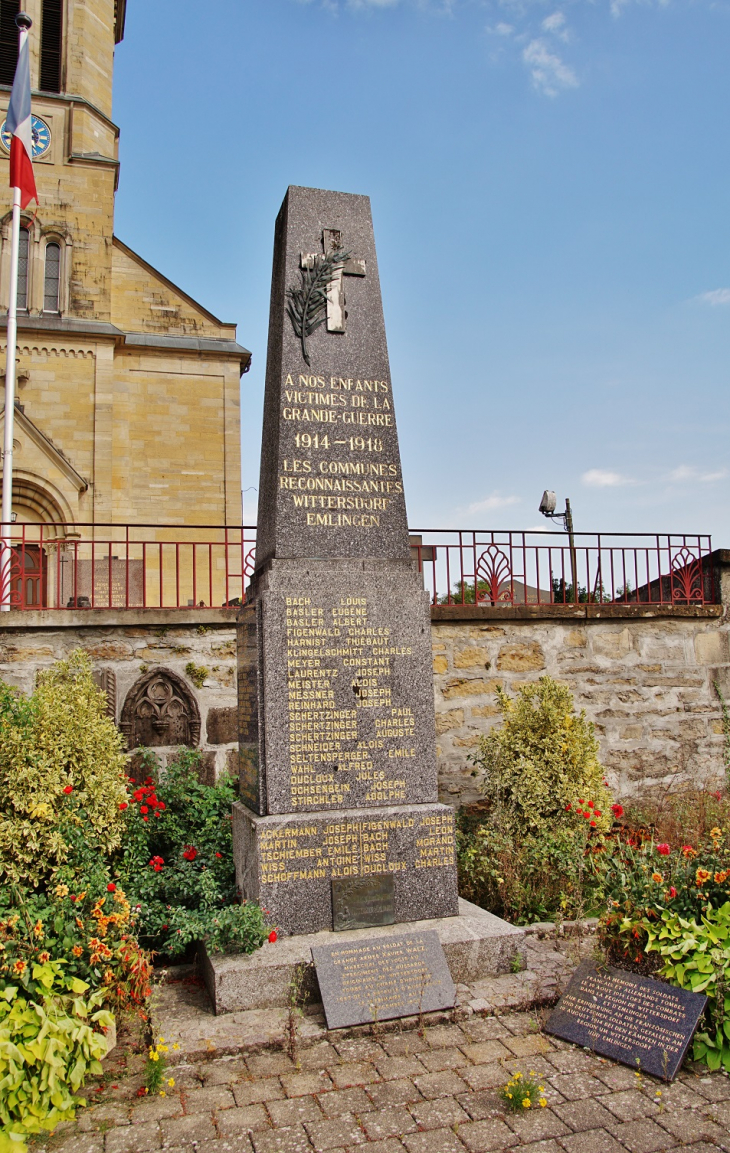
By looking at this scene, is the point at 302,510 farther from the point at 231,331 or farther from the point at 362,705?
the point at 231,331

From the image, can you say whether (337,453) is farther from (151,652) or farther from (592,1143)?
(592,1143)

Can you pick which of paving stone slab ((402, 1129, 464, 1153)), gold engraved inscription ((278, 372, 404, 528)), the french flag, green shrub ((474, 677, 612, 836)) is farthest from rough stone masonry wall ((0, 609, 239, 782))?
the french flag

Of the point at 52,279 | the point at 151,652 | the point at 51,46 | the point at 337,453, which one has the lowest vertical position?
the point at 151,652

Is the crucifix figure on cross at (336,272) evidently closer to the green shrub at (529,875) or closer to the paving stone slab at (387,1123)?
the green shrub at (529,875)

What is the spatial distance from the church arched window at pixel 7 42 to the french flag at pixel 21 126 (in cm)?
683

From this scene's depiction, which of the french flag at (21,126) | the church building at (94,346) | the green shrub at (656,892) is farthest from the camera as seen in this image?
the church building at (94,346)

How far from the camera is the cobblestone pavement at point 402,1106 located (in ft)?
9.29

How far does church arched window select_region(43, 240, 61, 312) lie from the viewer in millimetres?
16141

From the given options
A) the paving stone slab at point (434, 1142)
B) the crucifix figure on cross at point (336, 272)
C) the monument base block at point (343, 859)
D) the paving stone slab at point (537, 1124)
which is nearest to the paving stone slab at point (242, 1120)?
the paving stone slab at point (434, 1142)

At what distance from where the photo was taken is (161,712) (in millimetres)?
6918

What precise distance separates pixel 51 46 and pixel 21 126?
804 cm

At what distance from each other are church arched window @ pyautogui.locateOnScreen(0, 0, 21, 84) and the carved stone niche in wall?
16.2 metres

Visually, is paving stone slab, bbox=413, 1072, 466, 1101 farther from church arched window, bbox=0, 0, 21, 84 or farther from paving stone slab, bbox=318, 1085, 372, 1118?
church arched window, bbox=0, 0, 21, 84

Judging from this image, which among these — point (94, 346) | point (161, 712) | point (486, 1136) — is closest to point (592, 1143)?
point (486, 1136)
